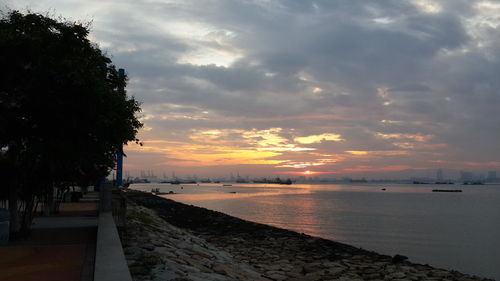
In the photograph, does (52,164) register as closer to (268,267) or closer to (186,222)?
(268,267)

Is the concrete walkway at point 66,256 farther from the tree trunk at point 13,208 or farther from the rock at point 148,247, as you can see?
the rock at point 148,247

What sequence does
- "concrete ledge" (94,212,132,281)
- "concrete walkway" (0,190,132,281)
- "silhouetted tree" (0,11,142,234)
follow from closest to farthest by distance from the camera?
"concrete ledge" (94,212,132,281), "concrete walkway" (0,190,132,281), "silhouetted tree" (0,11,142,234)

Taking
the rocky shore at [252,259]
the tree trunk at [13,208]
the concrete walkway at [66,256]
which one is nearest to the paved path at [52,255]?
the concrete walkway at [66,256]

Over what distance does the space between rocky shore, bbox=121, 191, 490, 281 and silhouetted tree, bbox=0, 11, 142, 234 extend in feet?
12.1

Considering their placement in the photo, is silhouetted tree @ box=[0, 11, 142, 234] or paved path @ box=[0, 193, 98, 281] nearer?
paved path @ box=[0, 193, 98, 281]

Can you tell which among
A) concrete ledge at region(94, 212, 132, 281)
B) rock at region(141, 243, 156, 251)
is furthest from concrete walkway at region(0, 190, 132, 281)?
rock at region(141, 243, 156, 251)

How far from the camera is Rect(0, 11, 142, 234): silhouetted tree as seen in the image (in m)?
13.2

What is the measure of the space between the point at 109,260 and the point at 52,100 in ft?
21.1

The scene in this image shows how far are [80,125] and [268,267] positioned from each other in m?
10.5

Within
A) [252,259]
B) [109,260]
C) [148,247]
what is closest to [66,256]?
[109,260]

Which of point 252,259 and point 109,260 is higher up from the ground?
point 109,260

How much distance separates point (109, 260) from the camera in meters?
9.49

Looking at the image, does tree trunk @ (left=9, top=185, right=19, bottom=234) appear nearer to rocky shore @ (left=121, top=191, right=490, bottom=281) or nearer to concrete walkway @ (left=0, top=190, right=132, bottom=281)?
concrete walkway @ (left=0, top=190, right=132, bottom=281)

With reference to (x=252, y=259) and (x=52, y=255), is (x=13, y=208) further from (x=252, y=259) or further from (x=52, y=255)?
(x=252, y=259)
